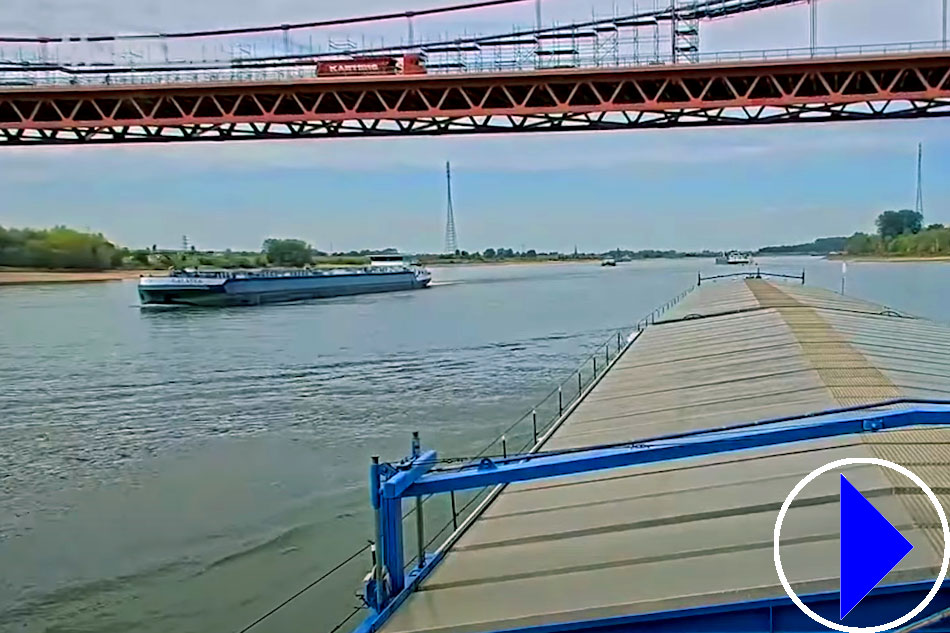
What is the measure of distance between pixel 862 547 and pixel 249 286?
50748 millimetres

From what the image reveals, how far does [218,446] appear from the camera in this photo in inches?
555

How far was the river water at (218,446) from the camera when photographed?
8.30 m

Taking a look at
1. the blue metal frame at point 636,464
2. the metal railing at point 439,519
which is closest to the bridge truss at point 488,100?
the metal railing at point 439,519

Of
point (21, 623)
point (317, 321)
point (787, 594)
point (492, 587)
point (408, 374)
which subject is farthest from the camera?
point (317, 321)

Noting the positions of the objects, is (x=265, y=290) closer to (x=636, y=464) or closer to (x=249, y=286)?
(x=249, y=286)

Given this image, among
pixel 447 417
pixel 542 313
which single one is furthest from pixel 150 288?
pixel 447 417

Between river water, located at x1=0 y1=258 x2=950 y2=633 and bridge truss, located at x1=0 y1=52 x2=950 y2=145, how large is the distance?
6.71 metres

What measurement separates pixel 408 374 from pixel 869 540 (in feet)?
58.1

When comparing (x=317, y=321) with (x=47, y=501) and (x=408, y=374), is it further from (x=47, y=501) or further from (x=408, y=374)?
(x=47, y=501)

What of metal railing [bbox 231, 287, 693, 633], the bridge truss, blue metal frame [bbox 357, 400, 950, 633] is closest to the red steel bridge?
the bridge truss

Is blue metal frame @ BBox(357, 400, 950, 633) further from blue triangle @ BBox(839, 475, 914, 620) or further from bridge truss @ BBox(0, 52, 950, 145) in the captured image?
bridge truss @ BBox(0, 52, 950, 145)

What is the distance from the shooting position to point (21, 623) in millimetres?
7805

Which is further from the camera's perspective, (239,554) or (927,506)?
(239,554)

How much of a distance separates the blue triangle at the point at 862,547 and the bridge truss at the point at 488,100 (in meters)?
21.8
